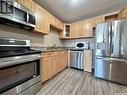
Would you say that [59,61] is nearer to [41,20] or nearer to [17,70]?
[41,20]

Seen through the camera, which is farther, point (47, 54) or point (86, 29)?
point (86, 29)

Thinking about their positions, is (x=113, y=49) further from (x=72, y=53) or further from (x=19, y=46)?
(x=19, y=46)

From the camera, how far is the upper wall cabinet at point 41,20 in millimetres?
2840

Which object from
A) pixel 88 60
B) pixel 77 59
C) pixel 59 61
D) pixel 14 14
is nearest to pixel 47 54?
pixel 59 61

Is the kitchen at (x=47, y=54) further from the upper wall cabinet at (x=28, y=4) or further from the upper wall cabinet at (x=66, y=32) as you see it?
the upper wall cabinet at (x=66, y=32)

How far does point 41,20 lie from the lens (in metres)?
3.03

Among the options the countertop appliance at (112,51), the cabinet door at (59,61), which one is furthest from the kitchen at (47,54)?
the cabinet door at (59,61)

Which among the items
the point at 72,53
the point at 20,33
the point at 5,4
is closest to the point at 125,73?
the point at 72,53

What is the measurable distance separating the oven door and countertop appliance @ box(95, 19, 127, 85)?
206cm

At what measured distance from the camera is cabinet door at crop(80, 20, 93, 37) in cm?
438

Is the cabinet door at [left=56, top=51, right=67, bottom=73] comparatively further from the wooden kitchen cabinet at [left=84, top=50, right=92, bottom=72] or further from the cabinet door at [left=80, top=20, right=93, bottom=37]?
the cabinet door at [left=80, top=20, right=93, bottom=37]

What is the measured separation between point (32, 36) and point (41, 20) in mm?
587

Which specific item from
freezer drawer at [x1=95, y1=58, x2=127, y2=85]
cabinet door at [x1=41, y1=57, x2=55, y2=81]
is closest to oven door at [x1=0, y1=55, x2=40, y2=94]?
cabinet door at [x1=41, y1=57, x2=55, y2=81]

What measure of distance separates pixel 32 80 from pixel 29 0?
1.94 m
